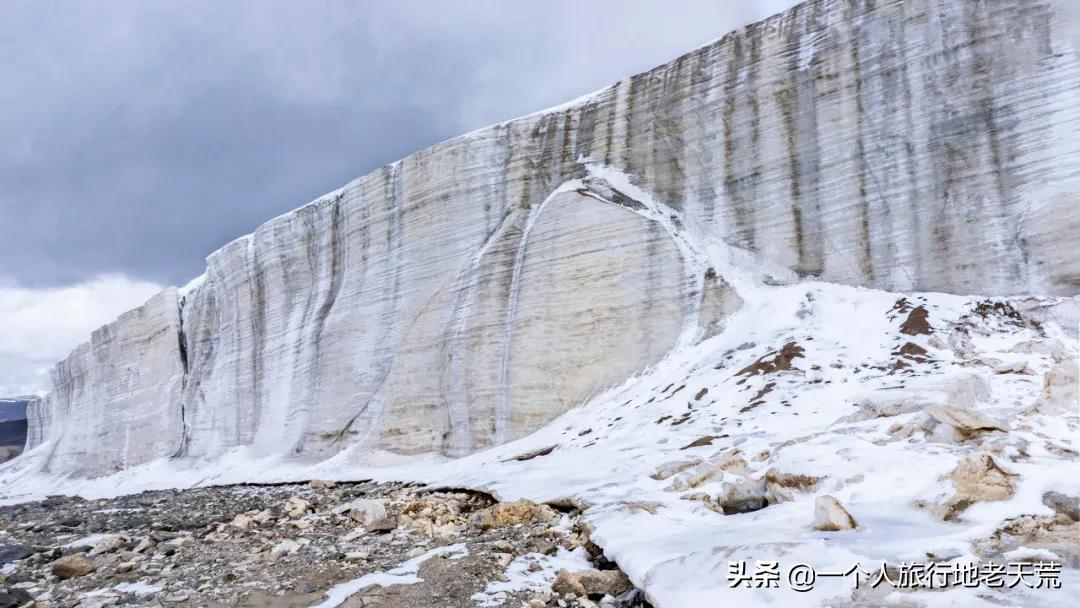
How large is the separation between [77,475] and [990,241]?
45660mm

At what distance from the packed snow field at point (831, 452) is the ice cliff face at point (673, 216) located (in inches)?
54.1

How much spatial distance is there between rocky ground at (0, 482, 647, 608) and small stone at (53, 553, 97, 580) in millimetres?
10

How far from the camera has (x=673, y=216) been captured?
16.5 metres

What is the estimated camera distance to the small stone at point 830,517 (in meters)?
4.48

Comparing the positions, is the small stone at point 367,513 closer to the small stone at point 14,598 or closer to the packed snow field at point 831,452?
the packed snow field at point 831,452

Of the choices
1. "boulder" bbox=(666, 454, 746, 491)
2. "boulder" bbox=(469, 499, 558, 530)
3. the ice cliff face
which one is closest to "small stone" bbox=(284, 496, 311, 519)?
"boulder" bbox=(469, 499, 558, 530)

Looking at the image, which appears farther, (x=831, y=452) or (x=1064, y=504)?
(x=831, y=452)

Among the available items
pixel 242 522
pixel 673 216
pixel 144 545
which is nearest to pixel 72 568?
pixel 144 545

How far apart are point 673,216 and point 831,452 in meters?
10.8

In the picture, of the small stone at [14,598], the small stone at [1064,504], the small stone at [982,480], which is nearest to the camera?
the small stone at [1064,504]

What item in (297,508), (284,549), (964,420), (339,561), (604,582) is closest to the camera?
(604,582)

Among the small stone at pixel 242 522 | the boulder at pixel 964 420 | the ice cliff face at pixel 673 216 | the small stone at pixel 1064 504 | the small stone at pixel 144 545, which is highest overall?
the ice cliff face at pixel 673 216

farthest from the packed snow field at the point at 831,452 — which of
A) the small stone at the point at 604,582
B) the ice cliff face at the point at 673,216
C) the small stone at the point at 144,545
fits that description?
the small stone at the point at 144,545

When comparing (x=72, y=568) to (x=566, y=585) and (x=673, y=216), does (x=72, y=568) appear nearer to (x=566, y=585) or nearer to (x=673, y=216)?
(x=566, y=585)
